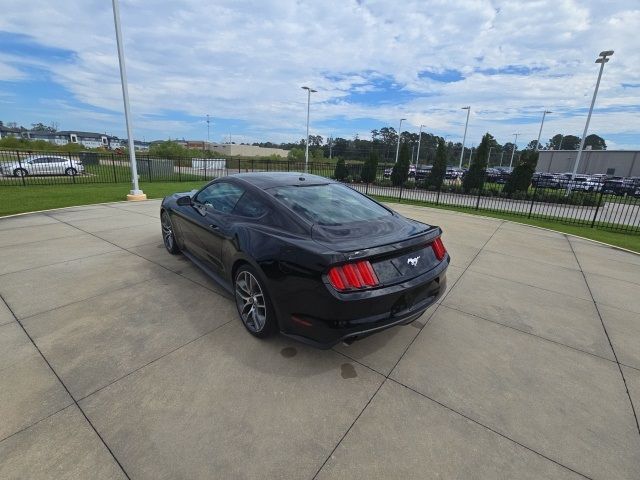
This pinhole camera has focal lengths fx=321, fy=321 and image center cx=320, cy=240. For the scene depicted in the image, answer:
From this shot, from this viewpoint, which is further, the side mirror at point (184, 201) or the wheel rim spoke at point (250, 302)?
the side mirror at point (184, 201)

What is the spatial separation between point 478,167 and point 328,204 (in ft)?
63.8

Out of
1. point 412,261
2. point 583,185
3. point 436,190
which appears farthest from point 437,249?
point 583,185

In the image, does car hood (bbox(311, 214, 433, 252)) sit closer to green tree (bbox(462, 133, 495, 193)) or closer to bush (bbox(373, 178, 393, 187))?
green tree (bbox(462, 133, 495, 193))

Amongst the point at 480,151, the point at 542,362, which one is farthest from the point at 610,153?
the point at 542,362

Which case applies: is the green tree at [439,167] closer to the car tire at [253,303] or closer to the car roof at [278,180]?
the car roof at [278,180]

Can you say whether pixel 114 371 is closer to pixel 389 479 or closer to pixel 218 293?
pixel 218 293

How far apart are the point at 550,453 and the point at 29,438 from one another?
319 cm

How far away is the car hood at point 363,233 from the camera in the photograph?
2537 mm

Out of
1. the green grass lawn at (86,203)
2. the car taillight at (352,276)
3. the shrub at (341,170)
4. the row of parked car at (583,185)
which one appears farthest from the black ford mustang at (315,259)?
the shrub at (341,170)

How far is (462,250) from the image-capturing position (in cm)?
631

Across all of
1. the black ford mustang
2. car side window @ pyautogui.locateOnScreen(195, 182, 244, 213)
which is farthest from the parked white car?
the black ford mustang

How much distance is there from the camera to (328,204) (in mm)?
3385

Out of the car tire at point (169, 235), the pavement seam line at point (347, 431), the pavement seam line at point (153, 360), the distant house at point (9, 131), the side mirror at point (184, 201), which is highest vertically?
the distant house at point (9, 131)

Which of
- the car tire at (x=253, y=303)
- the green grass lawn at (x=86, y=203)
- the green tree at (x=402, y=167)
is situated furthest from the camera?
the green tree at (x=402, y=167)
